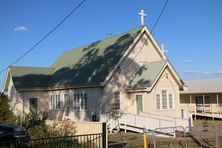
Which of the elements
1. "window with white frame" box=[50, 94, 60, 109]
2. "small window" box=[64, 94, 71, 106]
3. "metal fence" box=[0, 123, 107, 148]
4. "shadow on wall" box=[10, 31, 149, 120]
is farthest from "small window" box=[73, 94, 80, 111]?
"metal fence" box=[0, 123, 107, 148]

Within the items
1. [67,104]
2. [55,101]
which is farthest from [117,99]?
[55,101]

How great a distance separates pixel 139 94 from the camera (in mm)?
30656

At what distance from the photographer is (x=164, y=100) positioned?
31.3 meters

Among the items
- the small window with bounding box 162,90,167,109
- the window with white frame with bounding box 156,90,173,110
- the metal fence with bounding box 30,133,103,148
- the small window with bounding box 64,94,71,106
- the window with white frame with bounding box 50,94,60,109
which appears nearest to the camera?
the metal fence with bounding box 30,133,103,148

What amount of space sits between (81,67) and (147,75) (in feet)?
26.0

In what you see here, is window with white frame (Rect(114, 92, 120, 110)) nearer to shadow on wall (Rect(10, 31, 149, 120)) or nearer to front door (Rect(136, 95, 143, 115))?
shadow on wall (Rect(10, 31, 149, 120))

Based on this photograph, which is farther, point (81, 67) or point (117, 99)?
point (81, 67)

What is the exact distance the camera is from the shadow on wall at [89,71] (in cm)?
3119

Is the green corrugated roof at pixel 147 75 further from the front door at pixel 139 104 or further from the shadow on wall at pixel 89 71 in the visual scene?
the front door at pixel 139 104

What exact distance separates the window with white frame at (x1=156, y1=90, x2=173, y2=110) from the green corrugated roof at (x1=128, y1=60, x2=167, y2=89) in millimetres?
1747

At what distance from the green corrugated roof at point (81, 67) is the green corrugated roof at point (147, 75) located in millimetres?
2533

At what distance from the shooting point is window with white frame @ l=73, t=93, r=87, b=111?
32525 mm

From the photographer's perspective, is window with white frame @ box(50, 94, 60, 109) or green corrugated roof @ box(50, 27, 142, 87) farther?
window with white frame @ box(50, 94, 60, 109)

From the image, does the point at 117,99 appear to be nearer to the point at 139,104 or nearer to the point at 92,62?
the point at 139,104
